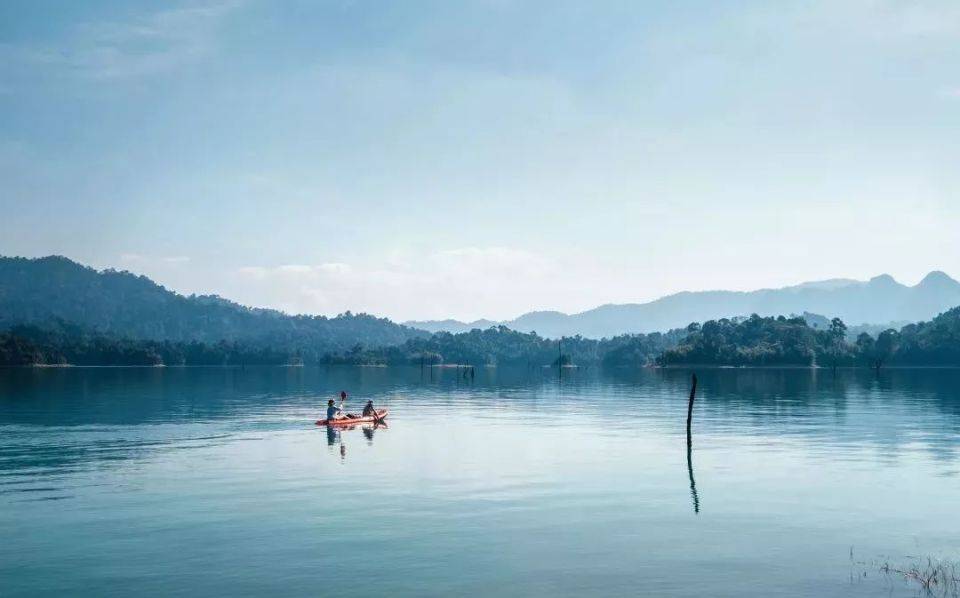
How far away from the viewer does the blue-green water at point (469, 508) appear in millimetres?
32250

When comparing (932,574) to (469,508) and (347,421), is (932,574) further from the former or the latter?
(347,421)

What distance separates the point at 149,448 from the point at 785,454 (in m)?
48.7

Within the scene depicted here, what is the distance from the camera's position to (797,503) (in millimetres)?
46562

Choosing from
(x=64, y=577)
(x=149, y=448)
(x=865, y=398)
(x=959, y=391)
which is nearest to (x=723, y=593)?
(x=64, y=577)

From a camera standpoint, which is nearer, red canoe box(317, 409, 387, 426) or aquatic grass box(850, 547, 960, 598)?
aquatic grass box(850, 547, 960, 598)

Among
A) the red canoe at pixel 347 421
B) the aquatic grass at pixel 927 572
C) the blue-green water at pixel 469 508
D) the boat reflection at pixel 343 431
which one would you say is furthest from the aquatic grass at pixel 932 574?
the red canoe at pixel 347 421

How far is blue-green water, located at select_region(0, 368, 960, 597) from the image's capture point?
106ft

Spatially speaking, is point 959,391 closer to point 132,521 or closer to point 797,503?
point 797,503

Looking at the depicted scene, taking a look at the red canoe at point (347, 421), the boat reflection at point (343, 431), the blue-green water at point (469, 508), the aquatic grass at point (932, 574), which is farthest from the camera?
the red canoe at point (347, 421)

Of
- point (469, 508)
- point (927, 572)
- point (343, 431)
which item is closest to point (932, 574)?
point (927, 572)

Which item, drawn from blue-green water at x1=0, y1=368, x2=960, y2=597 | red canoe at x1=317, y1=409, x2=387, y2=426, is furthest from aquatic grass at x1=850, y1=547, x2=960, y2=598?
red canoe at x1=317, y1=409, x2=387, y2=426

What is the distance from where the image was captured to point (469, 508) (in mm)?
44719

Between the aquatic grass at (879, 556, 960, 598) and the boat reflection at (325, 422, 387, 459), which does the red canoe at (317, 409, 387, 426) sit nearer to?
the boat reflection at (325, 422, 387, 459)

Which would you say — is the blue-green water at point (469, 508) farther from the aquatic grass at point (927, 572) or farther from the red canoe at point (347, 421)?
the red canoe at point (347, 421)
